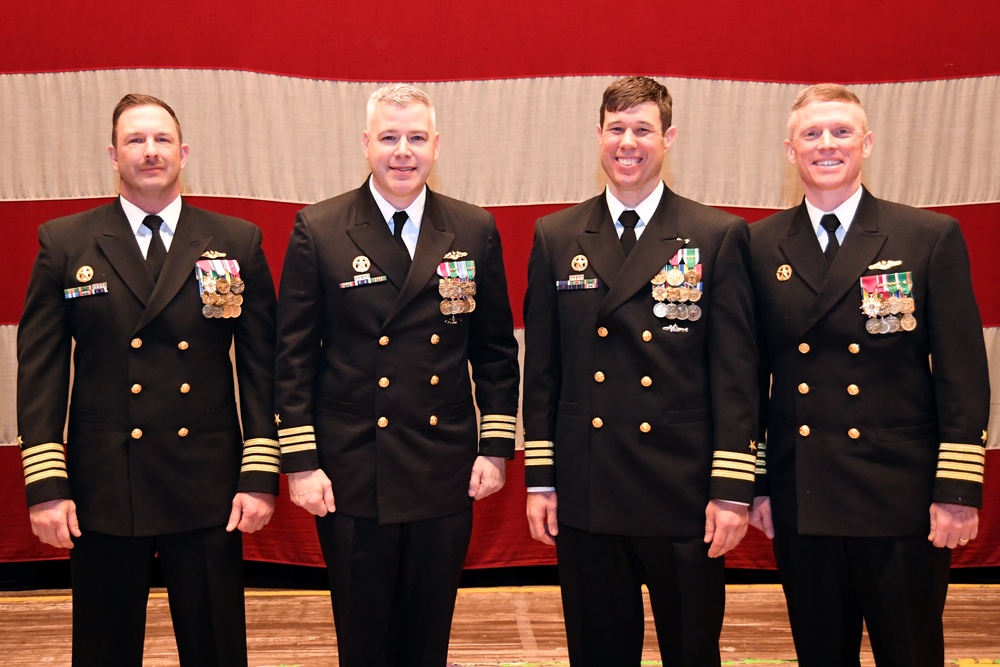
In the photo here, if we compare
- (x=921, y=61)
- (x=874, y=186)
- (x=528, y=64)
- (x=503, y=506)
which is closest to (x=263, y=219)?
(x=528, y=64)

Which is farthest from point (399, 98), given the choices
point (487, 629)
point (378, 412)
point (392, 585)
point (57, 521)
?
point (487, 629)

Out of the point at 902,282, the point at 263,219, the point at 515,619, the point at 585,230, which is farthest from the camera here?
the point at 263,219

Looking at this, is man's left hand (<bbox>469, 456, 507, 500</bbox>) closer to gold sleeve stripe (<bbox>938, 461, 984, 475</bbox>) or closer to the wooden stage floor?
gold sleeve stripe (<bbox>938, 461, 984, 475</bbox>)

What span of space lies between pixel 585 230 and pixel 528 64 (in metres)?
1.94

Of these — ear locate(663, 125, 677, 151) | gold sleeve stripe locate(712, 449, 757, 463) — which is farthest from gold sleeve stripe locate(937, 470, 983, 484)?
ear locate(663, 125, 677, 151)

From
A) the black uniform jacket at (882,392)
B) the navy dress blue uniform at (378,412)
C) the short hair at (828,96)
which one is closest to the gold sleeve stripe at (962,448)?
the black uniform jacket at (882,392)

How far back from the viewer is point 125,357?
238 cm

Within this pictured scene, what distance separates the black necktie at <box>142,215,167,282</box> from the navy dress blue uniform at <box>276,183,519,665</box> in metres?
0.33

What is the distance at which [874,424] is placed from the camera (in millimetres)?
2268

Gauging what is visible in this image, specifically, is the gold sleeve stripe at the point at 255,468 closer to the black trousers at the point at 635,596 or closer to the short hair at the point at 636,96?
the black trousers at the point at 635,596

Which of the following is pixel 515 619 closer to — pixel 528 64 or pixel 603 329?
pixel 603 329

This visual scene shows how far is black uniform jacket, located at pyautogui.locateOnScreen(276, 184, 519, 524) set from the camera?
2.35 meters

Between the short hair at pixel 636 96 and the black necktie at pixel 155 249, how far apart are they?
3.83ft

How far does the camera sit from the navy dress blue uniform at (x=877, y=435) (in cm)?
224
